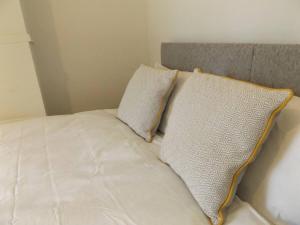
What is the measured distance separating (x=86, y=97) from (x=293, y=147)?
2.17m

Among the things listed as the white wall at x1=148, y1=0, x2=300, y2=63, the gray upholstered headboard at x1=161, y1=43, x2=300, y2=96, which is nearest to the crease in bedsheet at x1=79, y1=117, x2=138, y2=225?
the gray upholstered headboard at x1=161, y1=43, x2=300, y2=96

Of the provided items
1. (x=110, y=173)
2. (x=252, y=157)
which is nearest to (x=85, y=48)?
(x=110, y=173)

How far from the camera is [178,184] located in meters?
0.98

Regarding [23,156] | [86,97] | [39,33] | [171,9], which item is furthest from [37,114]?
[171,9]

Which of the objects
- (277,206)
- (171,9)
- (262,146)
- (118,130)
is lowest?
(118,130)

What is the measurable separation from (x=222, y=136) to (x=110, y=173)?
19.9 inches

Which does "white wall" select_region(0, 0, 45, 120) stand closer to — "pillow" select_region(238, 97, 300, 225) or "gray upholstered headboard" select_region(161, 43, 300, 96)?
"gray upholstered headboard" select_region(161, 43, 300, 96)

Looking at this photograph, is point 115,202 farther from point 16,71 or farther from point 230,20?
point 16,71

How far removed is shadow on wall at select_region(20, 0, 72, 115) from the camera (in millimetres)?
2285

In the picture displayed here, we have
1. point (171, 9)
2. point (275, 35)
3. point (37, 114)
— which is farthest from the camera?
point (37, 114)

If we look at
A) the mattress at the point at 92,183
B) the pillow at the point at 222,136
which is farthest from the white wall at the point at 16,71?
the pillow at the point at 222,136

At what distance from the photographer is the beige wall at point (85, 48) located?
2361 millimetres

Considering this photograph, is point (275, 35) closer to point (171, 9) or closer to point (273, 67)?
point (273, 67)

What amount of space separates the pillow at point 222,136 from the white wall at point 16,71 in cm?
165
